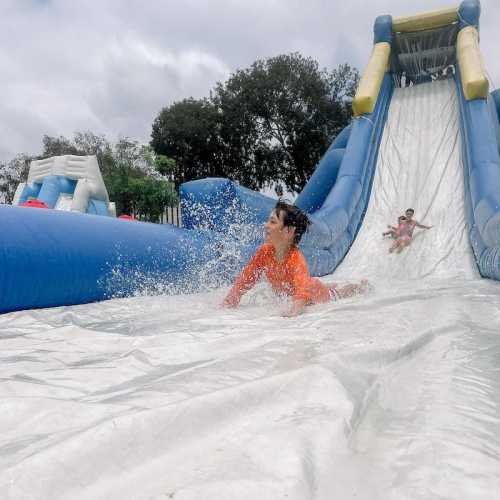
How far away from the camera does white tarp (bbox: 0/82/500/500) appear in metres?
0.55

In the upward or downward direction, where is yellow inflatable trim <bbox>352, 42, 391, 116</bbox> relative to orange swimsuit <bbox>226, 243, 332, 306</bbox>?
upward

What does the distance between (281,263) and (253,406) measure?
61.2 inches

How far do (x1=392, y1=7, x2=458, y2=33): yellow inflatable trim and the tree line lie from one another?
843cm

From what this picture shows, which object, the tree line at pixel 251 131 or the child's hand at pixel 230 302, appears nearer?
the child's hand at pixel 230 302

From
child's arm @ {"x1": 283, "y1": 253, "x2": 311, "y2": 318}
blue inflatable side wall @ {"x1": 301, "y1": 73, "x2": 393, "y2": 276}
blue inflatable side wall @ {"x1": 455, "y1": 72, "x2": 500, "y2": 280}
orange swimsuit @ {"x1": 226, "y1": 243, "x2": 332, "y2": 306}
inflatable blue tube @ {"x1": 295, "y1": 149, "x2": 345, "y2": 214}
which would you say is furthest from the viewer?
inflatable blue tube @ {"x1": 295, "y1": 149, "x2": 345, "y2": 214}

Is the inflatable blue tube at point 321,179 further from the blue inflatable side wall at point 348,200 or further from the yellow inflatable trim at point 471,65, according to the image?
the yellow inflatable trim at point 471,65

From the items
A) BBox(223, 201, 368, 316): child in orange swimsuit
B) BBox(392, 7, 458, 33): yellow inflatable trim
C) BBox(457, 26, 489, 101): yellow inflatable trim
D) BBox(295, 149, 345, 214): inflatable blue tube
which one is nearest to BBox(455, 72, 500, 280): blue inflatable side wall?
BBox(457, 26, 489, 101): yellow inflatable trim

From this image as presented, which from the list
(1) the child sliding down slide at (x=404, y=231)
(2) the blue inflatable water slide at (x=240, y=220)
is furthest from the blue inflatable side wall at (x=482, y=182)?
(1) the child sliding down slide at (x=404, y=231)

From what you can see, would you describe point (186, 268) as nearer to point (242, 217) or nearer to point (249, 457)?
point (242, 217)

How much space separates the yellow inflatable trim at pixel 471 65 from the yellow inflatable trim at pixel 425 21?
0.87 feet

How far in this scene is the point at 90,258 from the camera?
238 cm

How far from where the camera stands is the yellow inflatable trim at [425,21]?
22.3ft

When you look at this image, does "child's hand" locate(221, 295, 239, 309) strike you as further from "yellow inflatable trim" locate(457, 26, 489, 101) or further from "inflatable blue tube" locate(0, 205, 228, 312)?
"yellow inflatable trim" locate(457, 26, 489, 101)

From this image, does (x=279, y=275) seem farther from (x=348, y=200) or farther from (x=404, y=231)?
(x=348, y=200)
